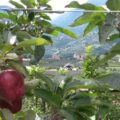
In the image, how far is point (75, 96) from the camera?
92 cm

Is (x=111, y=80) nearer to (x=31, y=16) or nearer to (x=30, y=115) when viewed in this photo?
(x=30, y=115)

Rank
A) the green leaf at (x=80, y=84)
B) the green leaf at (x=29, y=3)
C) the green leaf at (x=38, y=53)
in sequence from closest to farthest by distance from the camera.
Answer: the green leaf at (x=80, y=84), the green leaf at (x=38, y=53), the green leaf at (x=29, y=3)

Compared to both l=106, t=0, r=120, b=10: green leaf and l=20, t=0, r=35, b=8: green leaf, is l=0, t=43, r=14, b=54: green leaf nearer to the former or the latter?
l=106, t=0, r=120, b=10: green leaf

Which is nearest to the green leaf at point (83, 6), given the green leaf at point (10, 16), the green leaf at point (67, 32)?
the green leaf at point (67, 32)

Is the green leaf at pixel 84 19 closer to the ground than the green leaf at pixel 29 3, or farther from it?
closer to the ground

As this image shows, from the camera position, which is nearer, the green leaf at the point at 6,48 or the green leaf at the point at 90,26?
the green leaf at the point at 6,48

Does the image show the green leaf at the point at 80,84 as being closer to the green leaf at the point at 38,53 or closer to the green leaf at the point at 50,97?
the green leaf at the point at 50,97

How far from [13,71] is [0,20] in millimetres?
288

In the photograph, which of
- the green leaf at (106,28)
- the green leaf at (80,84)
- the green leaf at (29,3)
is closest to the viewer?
the green leaf at (80,84)

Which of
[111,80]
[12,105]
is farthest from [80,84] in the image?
[12,105]

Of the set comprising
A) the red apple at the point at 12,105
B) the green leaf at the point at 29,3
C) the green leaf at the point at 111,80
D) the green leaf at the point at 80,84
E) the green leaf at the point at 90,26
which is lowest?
the red apple at the point at 12,105

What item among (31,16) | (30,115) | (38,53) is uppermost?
(31,16)

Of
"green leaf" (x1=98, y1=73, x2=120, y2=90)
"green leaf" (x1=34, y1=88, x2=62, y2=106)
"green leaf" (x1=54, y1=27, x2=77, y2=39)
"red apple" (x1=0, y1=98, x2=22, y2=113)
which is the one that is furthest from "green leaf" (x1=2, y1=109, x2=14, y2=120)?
"green leaf" (x1=54, y1=27, x2=77, y2=39)

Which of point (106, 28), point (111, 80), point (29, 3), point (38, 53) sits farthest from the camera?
point (29, 3)
